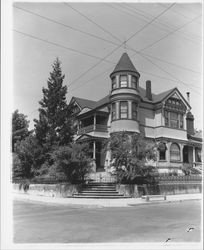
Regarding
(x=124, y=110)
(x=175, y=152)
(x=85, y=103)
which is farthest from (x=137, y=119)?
(x=85, y=103)

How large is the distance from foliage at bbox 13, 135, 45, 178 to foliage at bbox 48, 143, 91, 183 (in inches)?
146

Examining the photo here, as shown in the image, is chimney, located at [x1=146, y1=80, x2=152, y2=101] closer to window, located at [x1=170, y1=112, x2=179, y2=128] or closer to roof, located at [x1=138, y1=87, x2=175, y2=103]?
roof, located at [x1=138, y1=87, x2=175, y2=103]

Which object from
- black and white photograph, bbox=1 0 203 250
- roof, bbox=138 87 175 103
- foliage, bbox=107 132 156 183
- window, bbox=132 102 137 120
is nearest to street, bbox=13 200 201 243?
black and white photograph, bbox=1 0 203 250

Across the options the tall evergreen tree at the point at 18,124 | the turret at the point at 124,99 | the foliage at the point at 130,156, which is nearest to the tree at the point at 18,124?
the tall evergreen tree at the point at 18,124

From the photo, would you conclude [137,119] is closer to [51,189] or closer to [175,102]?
[175,102]

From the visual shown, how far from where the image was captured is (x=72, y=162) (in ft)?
51.1

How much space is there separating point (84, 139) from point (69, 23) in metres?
15.7

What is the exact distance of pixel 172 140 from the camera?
2336cm

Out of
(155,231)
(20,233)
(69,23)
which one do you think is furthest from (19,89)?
(155,231)

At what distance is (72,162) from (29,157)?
19.0ft

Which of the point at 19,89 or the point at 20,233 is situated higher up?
the point at 19,89

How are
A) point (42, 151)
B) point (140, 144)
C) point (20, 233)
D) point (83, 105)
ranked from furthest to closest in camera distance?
point (83, 105)
point (42, 151)
point (140, 144)
point (20, 233)

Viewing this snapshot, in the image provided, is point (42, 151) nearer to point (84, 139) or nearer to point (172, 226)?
point (84, 139)

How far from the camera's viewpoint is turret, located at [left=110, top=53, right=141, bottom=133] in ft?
69.9
